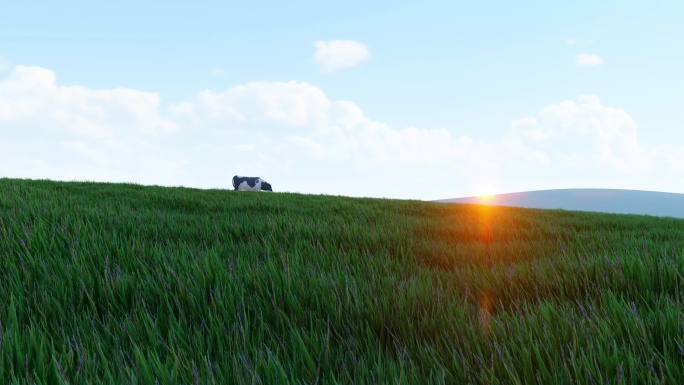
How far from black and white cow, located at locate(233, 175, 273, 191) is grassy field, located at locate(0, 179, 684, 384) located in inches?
712

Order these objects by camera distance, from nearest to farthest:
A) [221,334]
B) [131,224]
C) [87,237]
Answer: [221,334], [87,237], [131,224]

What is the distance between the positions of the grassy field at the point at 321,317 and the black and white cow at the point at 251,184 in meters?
18.1

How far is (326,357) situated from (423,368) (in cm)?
28

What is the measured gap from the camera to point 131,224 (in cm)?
370

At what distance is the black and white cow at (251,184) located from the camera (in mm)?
21266

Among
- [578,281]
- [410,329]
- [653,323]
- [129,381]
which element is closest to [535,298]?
[578,281]

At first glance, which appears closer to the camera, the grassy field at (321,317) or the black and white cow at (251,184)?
the grassy field at (321,317)

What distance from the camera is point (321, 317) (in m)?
1.73

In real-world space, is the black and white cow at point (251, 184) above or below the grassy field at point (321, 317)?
above

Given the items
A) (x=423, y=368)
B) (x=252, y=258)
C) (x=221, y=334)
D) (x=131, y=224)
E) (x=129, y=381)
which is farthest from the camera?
(x=131, y=224)

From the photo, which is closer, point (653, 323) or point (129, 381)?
point (129, 381)

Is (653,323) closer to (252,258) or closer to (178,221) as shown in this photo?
(252,258)

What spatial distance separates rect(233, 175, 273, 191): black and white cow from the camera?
2127cm

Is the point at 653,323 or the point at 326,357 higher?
the point at 653,323
